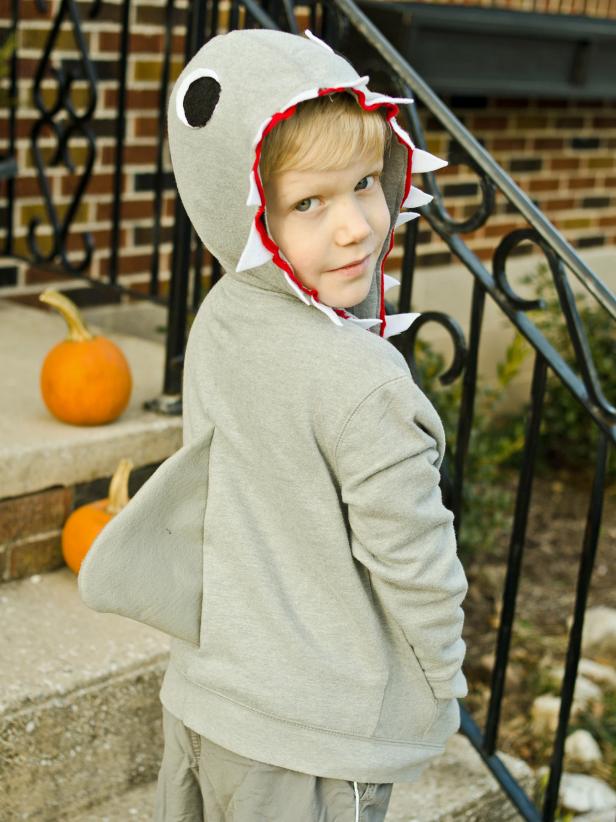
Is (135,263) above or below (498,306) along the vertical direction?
below

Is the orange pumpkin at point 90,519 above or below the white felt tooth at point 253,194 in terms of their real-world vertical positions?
below

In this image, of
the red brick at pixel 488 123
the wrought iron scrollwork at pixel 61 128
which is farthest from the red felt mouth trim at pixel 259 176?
the red brick at pixel 488 123

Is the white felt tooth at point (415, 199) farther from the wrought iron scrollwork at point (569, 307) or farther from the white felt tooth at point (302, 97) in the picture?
the wrought iron scrollwork at point (569, 307)

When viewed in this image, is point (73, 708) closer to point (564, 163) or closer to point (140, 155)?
point (140, 155)

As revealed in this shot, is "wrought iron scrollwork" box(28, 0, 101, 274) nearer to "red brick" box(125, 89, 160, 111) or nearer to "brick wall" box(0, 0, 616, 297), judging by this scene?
"brick wall" box(0, 0, 616, 297)

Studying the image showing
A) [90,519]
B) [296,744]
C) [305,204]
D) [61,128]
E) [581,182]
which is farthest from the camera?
[581,182]

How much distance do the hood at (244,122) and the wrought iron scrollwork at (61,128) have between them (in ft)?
5.31

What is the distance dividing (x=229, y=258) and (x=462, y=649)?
2.05ft

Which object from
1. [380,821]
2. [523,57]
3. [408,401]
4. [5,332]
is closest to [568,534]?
[523,57]

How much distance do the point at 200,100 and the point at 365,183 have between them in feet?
0.78

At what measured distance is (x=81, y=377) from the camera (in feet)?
8.89

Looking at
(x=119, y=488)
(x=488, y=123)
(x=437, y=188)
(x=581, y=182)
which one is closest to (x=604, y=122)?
(x=581, y=182)

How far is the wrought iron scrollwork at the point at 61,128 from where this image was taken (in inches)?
122

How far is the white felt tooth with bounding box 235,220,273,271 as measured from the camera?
4.85ft
